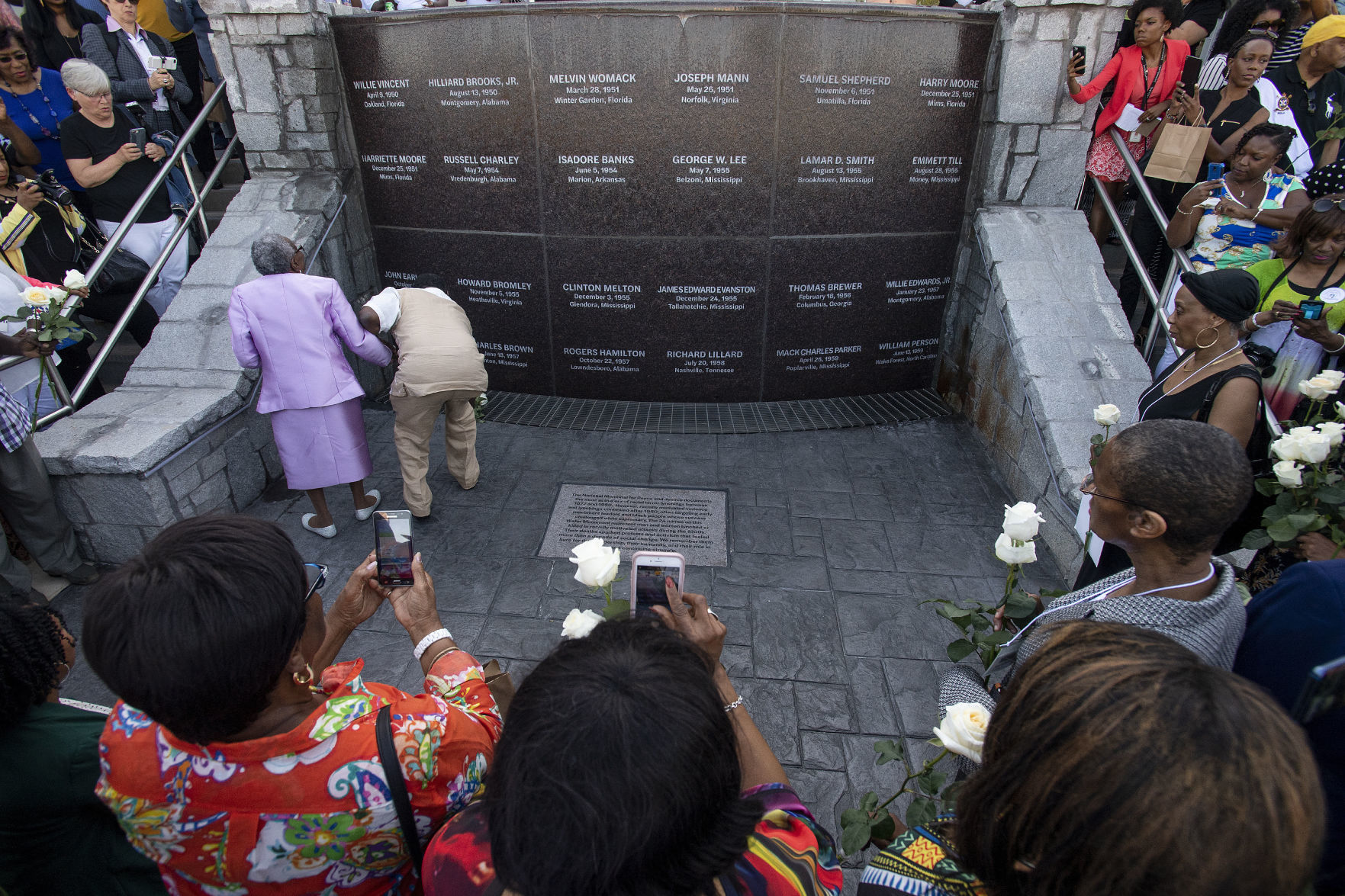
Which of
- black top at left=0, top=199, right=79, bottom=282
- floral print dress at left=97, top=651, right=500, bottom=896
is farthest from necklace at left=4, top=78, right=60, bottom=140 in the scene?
floral print dress at left=97, top=651, right=500, bottom=896

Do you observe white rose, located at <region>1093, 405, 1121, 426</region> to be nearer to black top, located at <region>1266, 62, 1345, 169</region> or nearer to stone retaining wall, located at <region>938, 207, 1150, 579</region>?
stone retaining wall, located at <region>938, 207, 1150, 579</region>

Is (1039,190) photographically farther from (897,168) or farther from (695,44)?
(695,44)

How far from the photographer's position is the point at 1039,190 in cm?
502

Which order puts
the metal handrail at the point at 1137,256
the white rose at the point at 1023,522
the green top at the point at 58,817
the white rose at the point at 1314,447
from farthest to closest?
the metal handrail at the point at 1137,256, the white rose at the point at 1314,447, the white rose at the point at 1023,522, the green top at the point at 58,817

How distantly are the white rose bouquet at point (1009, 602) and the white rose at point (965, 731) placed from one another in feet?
1.81

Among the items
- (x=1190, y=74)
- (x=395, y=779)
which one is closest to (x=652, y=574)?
(x=395, y=779)

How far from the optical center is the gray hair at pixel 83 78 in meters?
4.56

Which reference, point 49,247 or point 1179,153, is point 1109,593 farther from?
point 49,247

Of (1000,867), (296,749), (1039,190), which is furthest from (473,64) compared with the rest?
(1000,867)

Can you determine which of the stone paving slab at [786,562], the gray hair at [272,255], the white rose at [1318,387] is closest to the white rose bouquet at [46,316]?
the gray hair at [272,255]

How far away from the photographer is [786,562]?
394cm

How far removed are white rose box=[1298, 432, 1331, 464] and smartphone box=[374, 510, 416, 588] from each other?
2.61 metres

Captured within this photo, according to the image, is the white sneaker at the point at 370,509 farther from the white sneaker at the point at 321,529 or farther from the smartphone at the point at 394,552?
the smartphone at the point at 394,552

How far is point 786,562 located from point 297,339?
294cm
